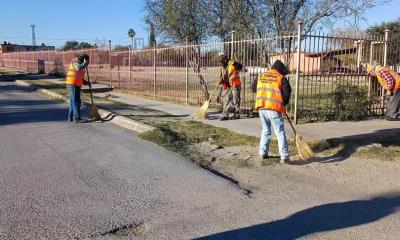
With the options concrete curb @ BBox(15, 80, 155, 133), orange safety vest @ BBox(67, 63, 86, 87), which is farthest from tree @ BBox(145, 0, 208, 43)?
orange safety vest @ BBox(67, 63, 86, 87)

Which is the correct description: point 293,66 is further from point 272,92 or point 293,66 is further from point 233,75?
point 272,92

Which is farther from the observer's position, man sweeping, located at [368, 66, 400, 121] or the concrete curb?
man sweeping, located at [368, 66, 400, 121]

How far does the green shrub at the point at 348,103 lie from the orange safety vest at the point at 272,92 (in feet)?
16.3

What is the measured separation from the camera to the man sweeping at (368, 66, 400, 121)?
11.9 m

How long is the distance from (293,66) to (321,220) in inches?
298

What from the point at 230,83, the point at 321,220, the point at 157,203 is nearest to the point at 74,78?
the point at 230,83

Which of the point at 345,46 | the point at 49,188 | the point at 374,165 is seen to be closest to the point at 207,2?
the point at 345,46

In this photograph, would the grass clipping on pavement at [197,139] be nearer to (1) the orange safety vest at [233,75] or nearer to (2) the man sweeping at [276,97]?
(2) the man sweeping at [276,97]

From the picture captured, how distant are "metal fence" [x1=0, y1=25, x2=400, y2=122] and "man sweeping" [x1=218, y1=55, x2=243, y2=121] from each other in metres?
0.69

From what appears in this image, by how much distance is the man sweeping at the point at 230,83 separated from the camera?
1189 cm

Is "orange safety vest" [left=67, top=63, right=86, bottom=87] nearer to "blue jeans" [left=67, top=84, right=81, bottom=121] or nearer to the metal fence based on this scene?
"blue jeans" [left=67, top=84, right=81, bottom=121]

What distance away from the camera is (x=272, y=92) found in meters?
7.37

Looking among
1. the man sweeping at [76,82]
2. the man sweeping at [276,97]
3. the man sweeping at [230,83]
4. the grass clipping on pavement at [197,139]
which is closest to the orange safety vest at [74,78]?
the man sweeping at [76,82]

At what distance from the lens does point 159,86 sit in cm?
1830
